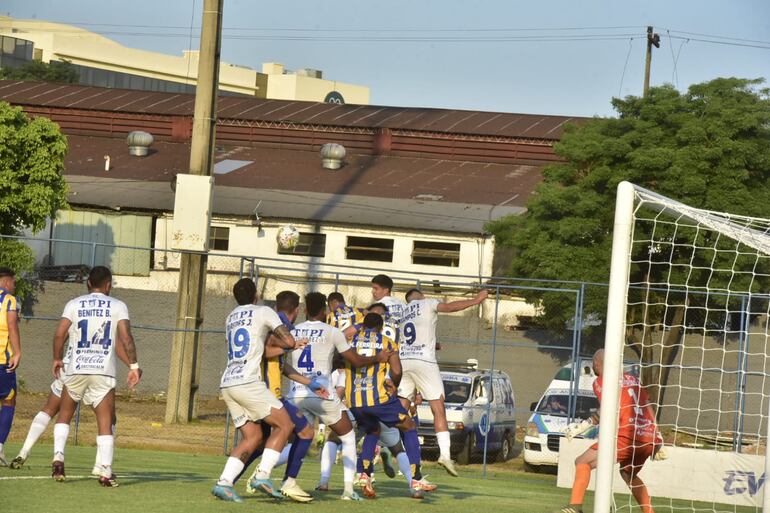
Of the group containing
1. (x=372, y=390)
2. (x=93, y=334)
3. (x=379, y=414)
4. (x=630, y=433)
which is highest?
(x=93, y=334)

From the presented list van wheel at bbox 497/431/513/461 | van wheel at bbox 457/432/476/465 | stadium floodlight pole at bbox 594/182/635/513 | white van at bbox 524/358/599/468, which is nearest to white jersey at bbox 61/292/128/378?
stadium floodlight pole at bbox 594/182/635/513

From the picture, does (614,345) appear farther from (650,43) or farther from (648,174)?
(650,43)

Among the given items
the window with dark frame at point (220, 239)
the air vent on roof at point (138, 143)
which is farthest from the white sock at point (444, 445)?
the air vent on roof at point (138, 143)

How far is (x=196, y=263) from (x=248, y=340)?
36.5ft

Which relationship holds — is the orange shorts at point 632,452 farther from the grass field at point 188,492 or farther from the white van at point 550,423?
the white van at point 550,423

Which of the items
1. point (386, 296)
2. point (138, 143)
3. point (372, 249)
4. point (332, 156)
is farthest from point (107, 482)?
point (138, 143)

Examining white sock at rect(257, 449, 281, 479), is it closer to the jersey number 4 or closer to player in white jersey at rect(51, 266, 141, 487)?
player in white jersey at rect(51, 266, 141, 487)

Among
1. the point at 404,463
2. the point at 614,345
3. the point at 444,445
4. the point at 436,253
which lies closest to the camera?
the point at 614,345

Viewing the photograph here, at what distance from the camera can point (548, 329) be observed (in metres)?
30.9

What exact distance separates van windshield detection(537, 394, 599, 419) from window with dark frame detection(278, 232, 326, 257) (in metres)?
13.9

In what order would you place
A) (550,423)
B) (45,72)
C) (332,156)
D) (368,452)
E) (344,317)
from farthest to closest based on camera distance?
1. (45,72)
2. (332,156)
3. (550,423)
4. (344,317)
5. (368,452)

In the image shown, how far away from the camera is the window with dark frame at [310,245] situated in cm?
3678

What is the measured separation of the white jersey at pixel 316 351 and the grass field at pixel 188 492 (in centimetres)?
109

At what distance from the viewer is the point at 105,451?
439 inches
